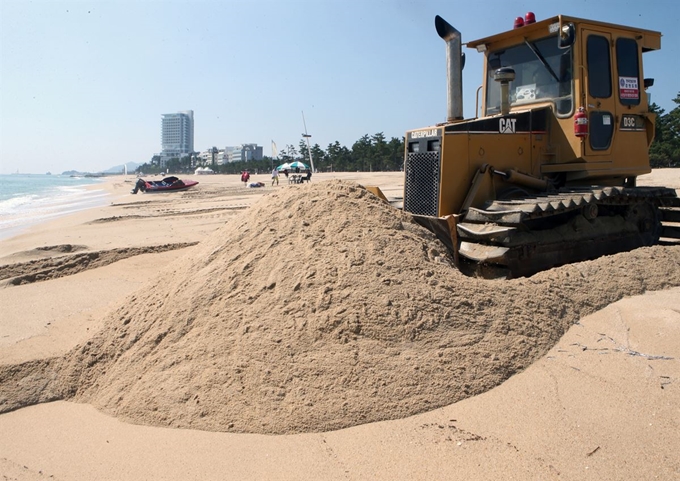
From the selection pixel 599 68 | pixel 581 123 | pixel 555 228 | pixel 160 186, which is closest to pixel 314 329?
pixel 555 228

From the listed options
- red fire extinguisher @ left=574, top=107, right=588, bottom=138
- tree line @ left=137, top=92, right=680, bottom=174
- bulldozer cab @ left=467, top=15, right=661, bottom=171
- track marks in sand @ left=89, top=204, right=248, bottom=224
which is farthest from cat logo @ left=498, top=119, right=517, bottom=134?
tree line @ left=137, top=92, right=680, bottom=174

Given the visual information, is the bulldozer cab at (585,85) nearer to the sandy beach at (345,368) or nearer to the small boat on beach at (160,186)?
the sandy beach at (345,368)

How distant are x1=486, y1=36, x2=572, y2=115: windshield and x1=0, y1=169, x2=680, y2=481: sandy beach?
7.46ft

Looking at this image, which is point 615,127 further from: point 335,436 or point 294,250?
point 335,436

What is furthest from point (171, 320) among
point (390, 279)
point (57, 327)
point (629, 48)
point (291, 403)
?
point (629, 48)

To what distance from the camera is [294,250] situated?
15.9 ft

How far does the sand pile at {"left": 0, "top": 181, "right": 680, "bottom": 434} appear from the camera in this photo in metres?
3.74

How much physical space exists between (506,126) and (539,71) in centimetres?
106

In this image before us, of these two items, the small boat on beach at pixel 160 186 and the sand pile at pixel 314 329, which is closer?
the sand pile at pixel 314 329

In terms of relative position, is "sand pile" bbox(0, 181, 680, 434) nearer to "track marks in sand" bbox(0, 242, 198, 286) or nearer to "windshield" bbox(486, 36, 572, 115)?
"windshield" bbox(486, 36, 572, 115)

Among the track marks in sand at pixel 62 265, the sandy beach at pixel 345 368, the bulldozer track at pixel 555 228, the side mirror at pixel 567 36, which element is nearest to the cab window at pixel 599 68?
the side mirror at pixel 567 36

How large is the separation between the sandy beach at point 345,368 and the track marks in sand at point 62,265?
3326mm

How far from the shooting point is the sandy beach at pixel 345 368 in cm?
324

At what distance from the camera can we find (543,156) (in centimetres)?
718
